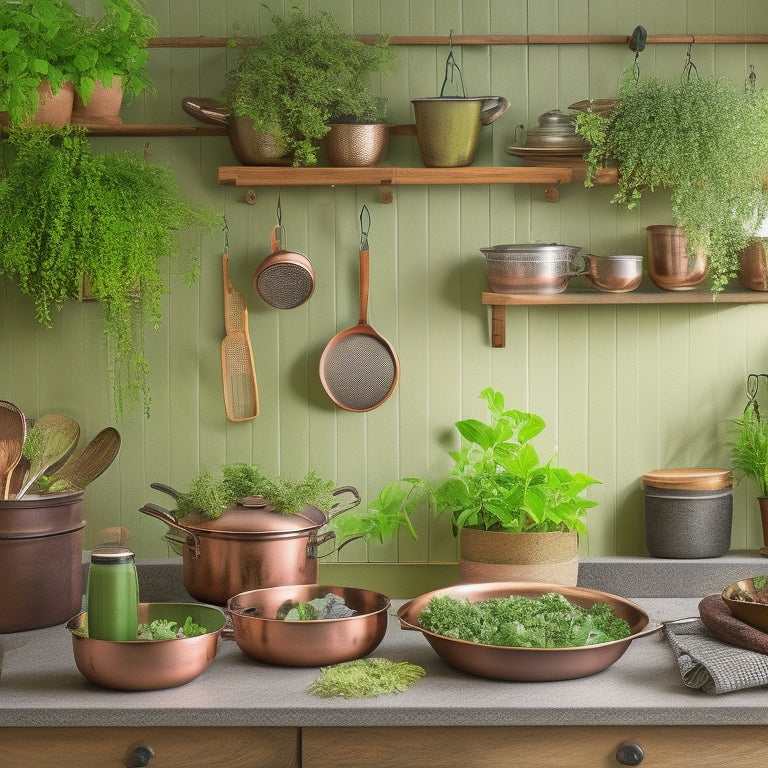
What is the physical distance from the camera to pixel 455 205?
2.51 meters

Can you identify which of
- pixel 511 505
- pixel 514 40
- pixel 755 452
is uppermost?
pixel 514 40

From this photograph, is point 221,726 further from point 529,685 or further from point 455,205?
point 455,205

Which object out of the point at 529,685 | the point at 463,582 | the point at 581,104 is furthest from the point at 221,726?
the point at 581,104

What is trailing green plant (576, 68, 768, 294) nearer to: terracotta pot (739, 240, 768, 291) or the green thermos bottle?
terracotta pot (739, 240, 768, 291)

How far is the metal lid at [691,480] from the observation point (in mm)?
2381

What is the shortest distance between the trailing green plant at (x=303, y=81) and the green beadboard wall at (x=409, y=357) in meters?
0.19

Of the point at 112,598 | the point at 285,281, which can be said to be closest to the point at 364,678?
the point at 112,598

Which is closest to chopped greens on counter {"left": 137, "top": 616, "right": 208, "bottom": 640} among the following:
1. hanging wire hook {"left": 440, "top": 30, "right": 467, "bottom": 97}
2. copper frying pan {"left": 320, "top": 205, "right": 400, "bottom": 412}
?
copper frying pan {"left": 320, "top": 205, "right": 400, "bottom": 412}

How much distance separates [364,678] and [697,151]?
1.37m

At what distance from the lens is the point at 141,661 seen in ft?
5.37

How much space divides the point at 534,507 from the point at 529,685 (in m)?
0.59

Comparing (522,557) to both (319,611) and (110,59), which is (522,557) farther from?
(110,59)

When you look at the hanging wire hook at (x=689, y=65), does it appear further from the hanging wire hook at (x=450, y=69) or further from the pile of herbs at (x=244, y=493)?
the pile of herbs at (x=244, y=493)

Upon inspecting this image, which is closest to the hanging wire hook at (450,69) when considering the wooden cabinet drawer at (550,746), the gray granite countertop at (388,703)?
the gray granite countertop at (388,703)
